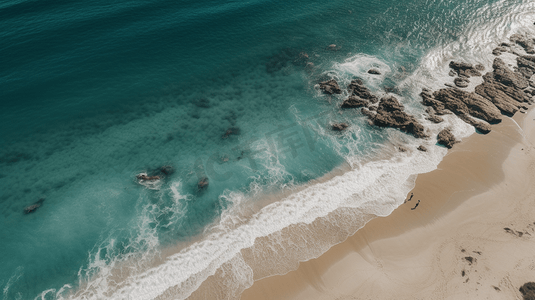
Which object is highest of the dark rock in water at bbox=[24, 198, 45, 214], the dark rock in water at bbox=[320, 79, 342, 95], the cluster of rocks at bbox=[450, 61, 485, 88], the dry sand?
the dark rock in water at bbox=[320, 79, 342, 95]

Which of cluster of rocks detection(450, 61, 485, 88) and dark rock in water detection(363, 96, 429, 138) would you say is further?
cluster of rocks detection(450, 61, 485, 88)

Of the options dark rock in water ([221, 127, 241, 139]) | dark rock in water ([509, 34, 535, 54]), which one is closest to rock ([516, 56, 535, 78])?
dark rock in water ([509, 34, 535, 54])

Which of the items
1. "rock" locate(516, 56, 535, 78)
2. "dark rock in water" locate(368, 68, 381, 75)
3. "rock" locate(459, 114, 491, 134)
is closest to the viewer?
"rock" locate(459, 114, 491, 134)

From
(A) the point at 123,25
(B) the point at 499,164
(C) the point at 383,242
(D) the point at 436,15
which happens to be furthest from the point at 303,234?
(D) the point at 436,15

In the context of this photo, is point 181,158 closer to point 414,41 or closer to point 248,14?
point 248,14

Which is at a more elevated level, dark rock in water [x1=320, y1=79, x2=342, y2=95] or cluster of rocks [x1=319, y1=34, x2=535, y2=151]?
dark rock in water [x1=320, y1=79, x2=342, y2=95]

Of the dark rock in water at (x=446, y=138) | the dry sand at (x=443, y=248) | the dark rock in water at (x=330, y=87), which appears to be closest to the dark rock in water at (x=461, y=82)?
the dark rock in water at (x=446, y=138)

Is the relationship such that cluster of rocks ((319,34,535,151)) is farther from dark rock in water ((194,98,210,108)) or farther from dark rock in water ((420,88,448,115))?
dark rock in water ((194,98,210,108))

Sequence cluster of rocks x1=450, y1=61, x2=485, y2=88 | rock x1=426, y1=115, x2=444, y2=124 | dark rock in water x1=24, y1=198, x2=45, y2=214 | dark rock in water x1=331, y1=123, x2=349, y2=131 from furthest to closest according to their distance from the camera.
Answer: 1. cluster of rocks x1=450, y1=61, x2=485, y2=88
2. rock x1=426, y1=115, x2=444, y2=124
3. dark rock in water x1=331, y1=123, x2=349, y2=131
4. dark rock in water x1=24, y1=198, x2=45, y2=214
